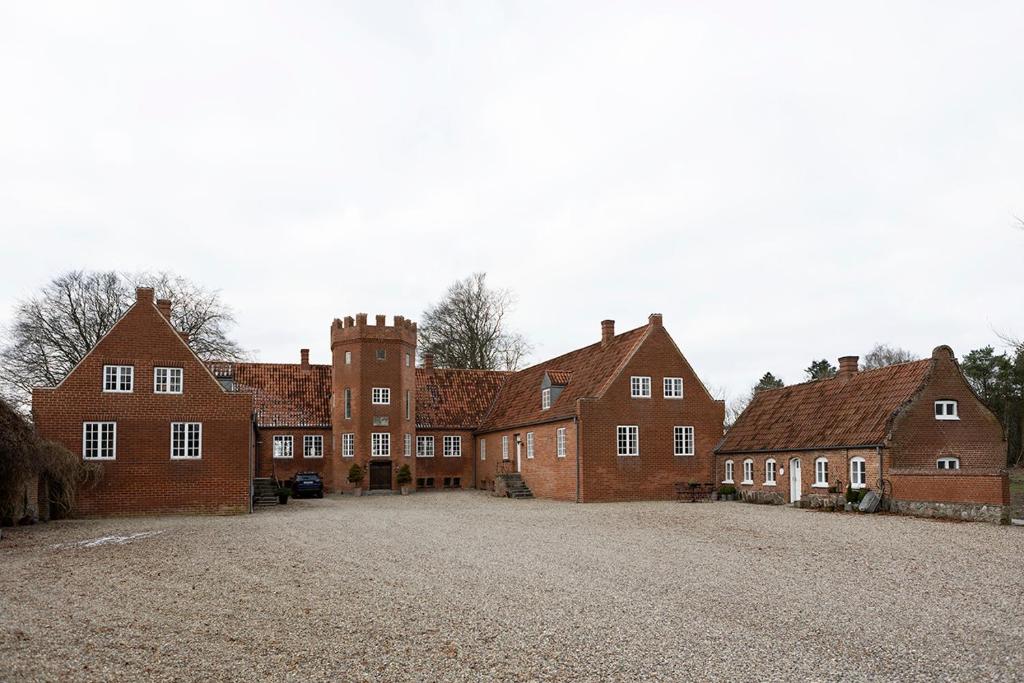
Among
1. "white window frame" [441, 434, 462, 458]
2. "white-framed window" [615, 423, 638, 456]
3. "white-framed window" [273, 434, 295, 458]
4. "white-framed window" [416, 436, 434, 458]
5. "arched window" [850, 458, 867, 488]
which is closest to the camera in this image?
"arched window" [850, 458, 867, 488]

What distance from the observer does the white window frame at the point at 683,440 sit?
36.5 meters

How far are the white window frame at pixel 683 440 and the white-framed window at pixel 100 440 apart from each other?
21.4 metres

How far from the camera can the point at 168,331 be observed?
1154 inches

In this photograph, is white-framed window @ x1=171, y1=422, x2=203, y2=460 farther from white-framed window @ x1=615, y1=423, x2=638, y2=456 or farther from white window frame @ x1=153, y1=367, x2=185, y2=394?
white-framed window @ x1=615, y1=423, x2=638, y2=456

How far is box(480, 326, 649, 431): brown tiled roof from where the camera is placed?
36906mm

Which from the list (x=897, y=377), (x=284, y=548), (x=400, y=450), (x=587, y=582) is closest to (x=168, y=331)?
(x=284, y=548)

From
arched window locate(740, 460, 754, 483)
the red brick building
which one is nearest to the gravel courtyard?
the red brick building

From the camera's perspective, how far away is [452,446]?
48094 millimetres

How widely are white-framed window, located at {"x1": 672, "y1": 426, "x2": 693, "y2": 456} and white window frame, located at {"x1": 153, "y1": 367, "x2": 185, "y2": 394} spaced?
1951 centimetres

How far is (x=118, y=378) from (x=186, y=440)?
2.98m

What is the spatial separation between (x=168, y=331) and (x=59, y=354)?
1862 cm

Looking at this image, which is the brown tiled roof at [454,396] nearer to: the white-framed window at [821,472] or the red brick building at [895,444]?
the red brick building at [895,444]

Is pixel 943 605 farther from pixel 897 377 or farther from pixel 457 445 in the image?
pixel 457 445

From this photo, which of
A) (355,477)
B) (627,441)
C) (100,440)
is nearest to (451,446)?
(355,477)
